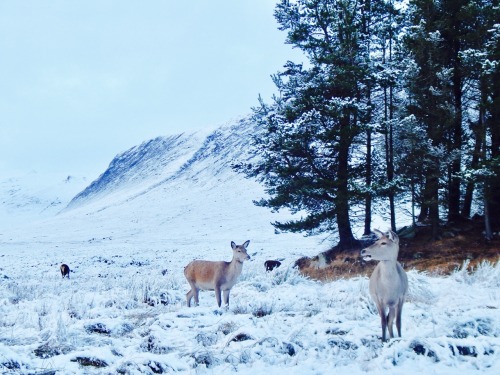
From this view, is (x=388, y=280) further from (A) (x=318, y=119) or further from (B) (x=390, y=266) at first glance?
(A) (x=318, y=119)

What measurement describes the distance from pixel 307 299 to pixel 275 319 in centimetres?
277

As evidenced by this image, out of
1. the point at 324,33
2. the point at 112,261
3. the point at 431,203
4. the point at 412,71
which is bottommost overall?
the point at 112,261

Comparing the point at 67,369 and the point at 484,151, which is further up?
the point at 484,151

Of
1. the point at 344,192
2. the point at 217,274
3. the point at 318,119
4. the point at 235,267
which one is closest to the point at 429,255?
the point at 344,192

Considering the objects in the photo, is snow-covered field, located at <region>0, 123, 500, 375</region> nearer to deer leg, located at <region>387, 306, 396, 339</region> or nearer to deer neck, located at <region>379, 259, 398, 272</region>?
deer leg, located at <region>387, 306, 396, 339</region>

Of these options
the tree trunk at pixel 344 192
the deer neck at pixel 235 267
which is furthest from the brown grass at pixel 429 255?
the deer neck at pixel 235 267

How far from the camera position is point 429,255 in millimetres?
17172

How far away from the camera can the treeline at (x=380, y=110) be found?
18.4 m

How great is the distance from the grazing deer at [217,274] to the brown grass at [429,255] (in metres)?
5.21

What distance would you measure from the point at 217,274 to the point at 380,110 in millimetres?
14100

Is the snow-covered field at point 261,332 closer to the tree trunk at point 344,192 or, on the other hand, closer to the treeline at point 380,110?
the tree trunk at point 344,192

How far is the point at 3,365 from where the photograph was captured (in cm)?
580

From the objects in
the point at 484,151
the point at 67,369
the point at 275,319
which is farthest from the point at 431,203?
the point at 67,369

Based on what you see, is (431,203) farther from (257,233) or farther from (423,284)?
(257,233)
